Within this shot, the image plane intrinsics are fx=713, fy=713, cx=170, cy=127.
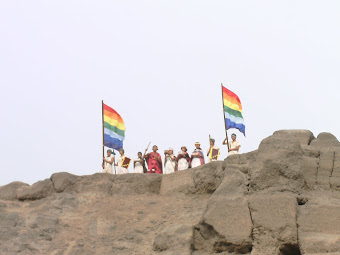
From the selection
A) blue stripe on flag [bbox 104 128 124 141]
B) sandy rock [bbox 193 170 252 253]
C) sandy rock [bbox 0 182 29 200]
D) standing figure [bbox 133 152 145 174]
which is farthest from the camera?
blue stripe on flag [bbox 104 128 124 141]

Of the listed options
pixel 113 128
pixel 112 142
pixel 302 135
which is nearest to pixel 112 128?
pixel 113 128

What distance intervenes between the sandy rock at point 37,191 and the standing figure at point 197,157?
352cm

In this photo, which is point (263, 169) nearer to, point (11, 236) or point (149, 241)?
point (149, 241)

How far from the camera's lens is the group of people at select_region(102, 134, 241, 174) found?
58.2 ft

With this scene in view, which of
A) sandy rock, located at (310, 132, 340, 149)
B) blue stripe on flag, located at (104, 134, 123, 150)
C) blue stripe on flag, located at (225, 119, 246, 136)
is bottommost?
sandy rock, located at (310, 132, 340, 149)

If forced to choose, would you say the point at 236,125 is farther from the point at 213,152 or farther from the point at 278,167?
the point at 278,167

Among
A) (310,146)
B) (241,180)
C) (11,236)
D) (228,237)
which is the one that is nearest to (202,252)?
(228,237)

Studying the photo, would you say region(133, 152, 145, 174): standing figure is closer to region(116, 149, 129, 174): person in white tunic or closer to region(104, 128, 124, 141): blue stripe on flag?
region(116, 149, 129, 174): person in white tunic

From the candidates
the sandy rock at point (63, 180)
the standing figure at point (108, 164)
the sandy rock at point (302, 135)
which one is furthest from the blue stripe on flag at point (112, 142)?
the sandy rock at point (302, 135)

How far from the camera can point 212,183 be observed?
15.6 m

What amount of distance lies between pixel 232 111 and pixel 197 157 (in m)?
2.23

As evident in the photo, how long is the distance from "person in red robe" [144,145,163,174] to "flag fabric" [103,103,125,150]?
1762 mm

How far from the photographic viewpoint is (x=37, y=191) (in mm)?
Result: 16922

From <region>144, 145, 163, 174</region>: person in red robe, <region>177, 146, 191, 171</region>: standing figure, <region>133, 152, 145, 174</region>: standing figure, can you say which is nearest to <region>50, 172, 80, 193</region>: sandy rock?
<region>133, 152, 145, 174</region>: standing figure
